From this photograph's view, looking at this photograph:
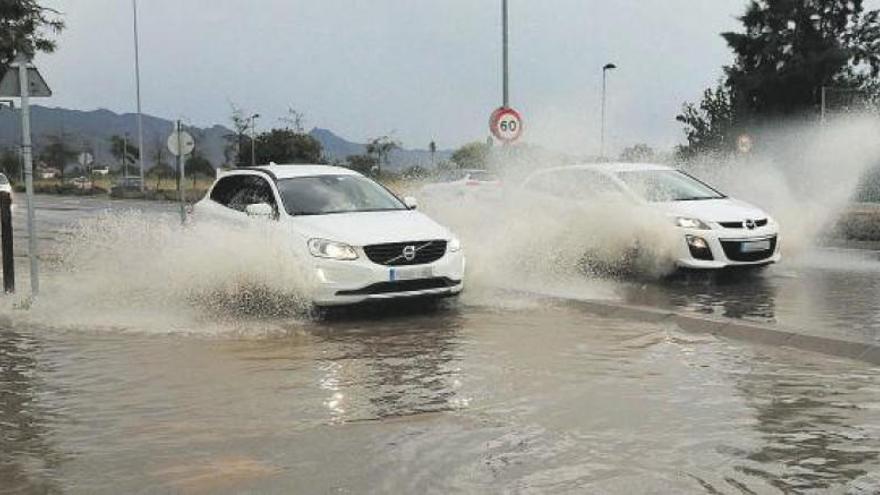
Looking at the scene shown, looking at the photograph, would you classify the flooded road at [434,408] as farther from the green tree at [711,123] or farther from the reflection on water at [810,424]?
the green tree at [711,123]

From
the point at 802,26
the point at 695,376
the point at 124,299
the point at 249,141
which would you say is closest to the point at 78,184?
the point at 249,141

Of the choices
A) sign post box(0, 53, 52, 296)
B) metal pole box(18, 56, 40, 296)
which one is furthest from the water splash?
sign post box(0, 53, 52, 296)

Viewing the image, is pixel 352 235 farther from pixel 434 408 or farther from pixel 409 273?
pixel 434 408

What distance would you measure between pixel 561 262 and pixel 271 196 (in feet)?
13.3

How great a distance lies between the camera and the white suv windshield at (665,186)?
12.7m

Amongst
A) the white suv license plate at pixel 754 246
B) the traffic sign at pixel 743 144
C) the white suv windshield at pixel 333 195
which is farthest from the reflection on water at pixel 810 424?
the traffic sign at pixel 743 144

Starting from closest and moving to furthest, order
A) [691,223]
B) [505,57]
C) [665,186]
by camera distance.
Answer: [691,223], [665,186], [505,57]

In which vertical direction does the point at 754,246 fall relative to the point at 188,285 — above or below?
above

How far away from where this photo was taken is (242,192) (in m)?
11.3

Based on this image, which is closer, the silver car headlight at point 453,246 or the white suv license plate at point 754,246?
the silver car headlight at point 453,246

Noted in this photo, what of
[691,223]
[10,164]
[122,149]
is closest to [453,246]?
[691,223]

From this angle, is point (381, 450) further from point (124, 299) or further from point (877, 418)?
point (124, 299)

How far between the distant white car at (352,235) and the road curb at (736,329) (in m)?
1.56

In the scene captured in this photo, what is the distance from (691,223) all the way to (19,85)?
8.10 m
